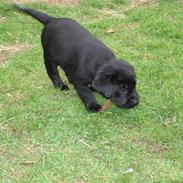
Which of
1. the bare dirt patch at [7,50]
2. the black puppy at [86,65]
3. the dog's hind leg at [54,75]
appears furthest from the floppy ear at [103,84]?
the bare dirt patch at [7,50]

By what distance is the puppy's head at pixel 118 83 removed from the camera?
5184 millimetres

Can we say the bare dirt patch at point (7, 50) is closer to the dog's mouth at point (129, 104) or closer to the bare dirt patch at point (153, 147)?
the dog's mouth at point (129, 104)

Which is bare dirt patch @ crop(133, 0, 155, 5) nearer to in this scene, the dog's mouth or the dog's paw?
the dog's paw

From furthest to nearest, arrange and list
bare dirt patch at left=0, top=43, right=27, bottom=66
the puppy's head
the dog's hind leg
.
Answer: bare dirt patch at left=0, top=43, right=27, bottom=66 → the dog's hind leg → the puppy's head

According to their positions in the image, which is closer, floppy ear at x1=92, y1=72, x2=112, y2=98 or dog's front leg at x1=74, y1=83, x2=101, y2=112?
floppy ear at x1=92, y1=72, x2=112, y2=98

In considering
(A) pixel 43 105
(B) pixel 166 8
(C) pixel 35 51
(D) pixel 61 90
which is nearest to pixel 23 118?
(A) pixel 43 105

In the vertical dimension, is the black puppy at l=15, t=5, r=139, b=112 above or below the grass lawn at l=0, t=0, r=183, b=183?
above

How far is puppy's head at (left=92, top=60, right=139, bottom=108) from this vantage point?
518 cm

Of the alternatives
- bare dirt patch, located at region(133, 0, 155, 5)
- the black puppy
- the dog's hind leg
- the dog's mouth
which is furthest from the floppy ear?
bare dirt patch, located at region(133, 0, 155, 5)

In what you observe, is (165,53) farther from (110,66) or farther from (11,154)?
(11,154)

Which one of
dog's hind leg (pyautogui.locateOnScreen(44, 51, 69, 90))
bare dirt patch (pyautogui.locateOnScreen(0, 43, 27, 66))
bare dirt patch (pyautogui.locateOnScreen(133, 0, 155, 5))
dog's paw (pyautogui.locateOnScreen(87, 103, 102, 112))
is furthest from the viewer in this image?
bare dirt patch (pyautogui.locateOnScreen(133, 0, 155, 5))

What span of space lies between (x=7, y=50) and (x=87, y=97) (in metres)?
2.16

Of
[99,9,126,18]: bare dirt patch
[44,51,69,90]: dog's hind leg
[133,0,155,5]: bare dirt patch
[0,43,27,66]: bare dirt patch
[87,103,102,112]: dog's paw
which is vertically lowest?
[133,0,155,5]: bare dirt patch

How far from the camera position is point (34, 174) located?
4.52m
